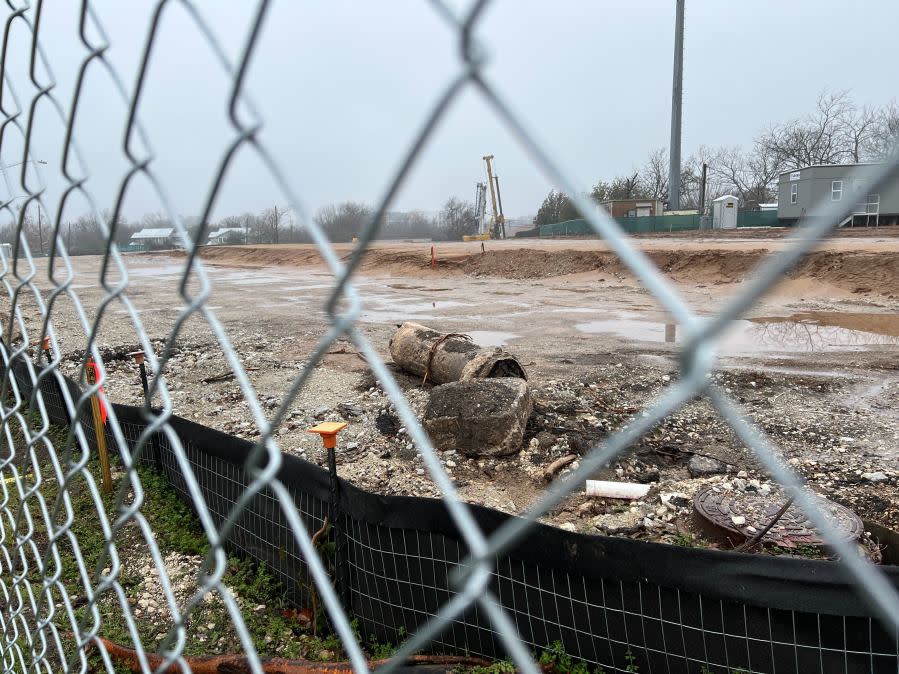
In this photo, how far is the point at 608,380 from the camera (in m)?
7.38

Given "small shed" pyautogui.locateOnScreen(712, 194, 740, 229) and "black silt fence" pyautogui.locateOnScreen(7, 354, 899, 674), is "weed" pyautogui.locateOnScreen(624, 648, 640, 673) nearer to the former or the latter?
"black silt fence" pyautogui.locateOnScreen(7, 354, 899, 674)

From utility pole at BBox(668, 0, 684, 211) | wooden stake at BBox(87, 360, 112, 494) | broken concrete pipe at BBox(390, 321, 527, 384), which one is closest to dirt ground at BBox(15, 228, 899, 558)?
broken concrete pipe at BBox(390, 321, 527, 384)

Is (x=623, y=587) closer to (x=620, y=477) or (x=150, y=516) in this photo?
(x=620, y=477)

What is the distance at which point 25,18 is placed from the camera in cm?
163

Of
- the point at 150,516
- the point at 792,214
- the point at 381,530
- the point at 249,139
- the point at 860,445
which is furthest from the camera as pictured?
the point at 792,214

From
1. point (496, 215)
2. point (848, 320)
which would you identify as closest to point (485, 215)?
point (496, 215)

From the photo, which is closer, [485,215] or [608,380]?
[608,380]

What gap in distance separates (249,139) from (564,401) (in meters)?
5.94

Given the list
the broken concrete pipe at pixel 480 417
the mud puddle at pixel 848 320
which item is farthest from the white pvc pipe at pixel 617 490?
the mud puddle at pixel 848 320

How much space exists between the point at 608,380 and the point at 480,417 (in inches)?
103

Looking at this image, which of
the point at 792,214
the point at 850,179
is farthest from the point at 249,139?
the point at 792,214

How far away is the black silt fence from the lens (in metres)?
2.39

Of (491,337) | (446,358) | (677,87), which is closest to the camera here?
(446,358)

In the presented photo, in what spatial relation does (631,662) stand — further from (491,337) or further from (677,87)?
(677,87)
